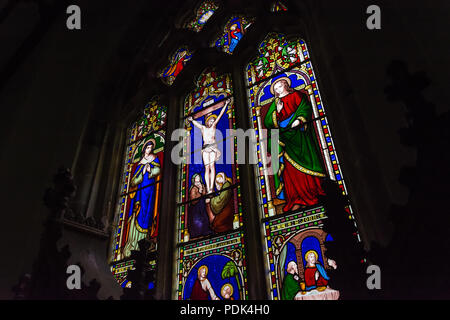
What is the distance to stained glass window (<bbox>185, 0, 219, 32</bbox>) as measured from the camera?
5.71 m

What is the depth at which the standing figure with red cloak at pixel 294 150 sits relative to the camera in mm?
3174

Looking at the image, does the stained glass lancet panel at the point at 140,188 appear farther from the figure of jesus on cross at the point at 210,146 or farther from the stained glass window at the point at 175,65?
the figure of jesus on cross at the point at 210,146

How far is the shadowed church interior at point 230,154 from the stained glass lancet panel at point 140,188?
0.02m

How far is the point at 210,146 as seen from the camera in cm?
417

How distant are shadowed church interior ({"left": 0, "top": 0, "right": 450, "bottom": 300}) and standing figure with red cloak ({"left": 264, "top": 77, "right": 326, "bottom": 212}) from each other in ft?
0.05

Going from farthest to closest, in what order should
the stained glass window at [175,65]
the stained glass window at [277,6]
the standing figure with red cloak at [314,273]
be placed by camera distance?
1. the stained glass window at [175,65]
2. the stained glass window at [277,6]
3. the standing figure with red cloak at [314,273]

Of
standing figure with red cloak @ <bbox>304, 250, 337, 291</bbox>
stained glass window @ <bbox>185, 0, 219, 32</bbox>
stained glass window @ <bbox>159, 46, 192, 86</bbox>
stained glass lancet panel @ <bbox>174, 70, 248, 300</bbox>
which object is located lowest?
standing figure with red cloak @ <bbox>304, 250, 337, 291</bbox>

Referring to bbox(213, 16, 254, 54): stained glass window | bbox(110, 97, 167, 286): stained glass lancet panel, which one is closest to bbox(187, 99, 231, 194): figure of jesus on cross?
bbox(110, 97, 167, 286): stained glass lancet panel

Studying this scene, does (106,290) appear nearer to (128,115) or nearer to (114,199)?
(114,199)

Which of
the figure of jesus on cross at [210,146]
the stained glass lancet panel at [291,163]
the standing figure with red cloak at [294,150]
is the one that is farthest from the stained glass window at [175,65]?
the standing figure with red cloak at [294,150]

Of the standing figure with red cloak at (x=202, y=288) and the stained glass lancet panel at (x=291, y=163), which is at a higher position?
the stained glass lancet panel at (x=291, y=163)

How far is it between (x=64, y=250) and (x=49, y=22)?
6.13m

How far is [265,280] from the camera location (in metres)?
2.91

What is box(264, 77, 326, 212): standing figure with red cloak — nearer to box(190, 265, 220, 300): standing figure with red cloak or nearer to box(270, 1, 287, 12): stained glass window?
box(190, 265, 220, 300): standing figure with red cloak
